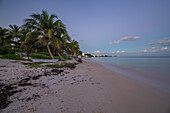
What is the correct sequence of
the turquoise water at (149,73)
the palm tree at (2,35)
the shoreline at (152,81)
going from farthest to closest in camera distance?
1. the palm tree at (2,35)
2. the turquoise water at (149,73)
3. the shoreline at (152,81)

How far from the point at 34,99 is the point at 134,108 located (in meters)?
2.99

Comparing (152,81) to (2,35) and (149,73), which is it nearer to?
(149,73)

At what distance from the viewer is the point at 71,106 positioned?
212cm

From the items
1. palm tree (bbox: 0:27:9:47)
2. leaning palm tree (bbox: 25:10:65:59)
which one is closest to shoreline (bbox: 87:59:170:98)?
leaning palm tree (bbox: 25:10:65:59)

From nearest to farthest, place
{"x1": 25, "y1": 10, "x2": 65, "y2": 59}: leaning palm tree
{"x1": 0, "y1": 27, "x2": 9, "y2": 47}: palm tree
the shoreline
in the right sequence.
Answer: the shoreline → {"x1": 25, "y1": 10, "x2": 65, "y2": 59}: leaning palm tree → {"x1": 0, "y1": 27, "x2": 9, "y2": 47}: palm tree

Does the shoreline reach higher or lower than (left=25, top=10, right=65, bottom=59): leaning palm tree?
lower

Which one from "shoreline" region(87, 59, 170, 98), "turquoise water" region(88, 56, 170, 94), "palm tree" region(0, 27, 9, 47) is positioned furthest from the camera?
"palm tree" region(0, 27, 9, 47)

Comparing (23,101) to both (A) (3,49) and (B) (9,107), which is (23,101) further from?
(A) (3,49)

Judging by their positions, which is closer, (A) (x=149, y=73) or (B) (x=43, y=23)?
(A) (x=149, y=73)

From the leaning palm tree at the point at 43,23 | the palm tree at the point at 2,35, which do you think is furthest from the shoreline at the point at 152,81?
the palm tree at the point at 2,35

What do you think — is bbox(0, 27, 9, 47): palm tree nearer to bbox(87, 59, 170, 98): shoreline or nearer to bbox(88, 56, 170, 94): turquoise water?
bbox(88, 56, 170, 94): turquoise water

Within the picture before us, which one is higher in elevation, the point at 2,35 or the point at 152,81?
the point at 2,35

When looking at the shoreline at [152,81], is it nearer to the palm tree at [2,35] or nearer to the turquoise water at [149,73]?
the turquoise water at [149,73]

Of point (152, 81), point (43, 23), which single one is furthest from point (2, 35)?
point (152, 81)
